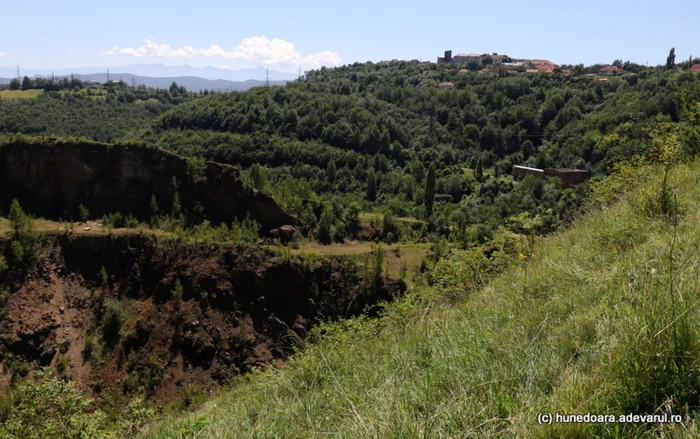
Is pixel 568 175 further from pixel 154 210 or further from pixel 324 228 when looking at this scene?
pixel 154 210

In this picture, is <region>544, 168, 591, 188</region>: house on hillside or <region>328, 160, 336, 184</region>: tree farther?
<region>328, 160, 336, 184</region>: tree

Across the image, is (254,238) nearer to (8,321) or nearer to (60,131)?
(8,321)

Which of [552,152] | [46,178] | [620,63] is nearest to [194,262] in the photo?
[46,178]

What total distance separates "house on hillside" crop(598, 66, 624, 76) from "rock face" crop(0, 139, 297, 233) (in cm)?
9237

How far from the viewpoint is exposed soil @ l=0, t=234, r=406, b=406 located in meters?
18.4

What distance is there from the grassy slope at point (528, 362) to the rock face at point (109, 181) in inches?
897

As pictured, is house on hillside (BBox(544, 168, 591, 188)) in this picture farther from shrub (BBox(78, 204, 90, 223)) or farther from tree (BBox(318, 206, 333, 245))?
shrub (BBox(78, 204, 90, 223))

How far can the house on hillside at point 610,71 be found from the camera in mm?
92438

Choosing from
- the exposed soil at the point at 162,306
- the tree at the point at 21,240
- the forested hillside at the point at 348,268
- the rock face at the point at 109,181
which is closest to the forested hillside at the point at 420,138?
the forested hillside at the point at 348,268

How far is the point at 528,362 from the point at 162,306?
20.5m

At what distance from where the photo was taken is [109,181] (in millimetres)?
26156

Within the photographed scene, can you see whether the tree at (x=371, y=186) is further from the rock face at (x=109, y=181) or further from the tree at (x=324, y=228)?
the rock face at (x=109, y=181)

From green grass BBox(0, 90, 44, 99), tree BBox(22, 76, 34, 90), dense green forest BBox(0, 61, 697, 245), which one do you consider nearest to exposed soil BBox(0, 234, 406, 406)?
dense green forest BBox(0, 61, 697, 245)

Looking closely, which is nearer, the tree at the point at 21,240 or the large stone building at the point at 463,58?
the tree at the point at 21,240
